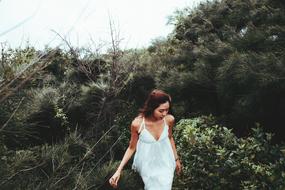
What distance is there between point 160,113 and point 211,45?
458 cm

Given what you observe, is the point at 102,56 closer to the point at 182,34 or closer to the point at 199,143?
the point at 182,34

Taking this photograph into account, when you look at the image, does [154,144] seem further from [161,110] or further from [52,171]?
[52,171]

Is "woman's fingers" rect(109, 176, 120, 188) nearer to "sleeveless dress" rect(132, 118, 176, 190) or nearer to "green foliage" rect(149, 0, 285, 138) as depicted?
"sleeveless dress" rect(132, 118, 176, 190)

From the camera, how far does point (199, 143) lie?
6766mm

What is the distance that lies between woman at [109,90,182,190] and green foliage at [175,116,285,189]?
168 cm

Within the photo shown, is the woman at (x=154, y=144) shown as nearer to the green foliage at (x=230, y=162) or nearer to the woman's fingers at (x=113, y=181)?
the woman's fingers at (x=113, y=181)

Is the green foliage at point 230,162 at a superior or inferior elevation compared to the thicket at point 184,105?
inferior

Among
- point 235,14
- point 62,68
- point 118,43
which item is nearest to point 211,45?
point 235,14

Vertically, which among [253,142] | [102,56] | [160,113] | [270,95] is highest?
[102,56]

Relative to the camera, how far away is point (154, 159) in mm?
4480

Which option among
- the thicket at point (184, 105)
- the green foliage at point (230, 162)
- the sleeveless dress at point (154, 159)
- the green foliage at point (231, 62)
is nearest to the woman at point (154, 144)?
the sleeveless dress at point (154, 159)

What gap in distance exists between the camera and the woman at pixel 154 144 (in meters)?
4.41

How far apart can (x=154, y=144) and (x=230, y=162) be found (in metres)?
2.00

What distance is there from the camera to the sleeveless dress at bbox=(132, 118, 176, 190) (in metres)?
4.41
